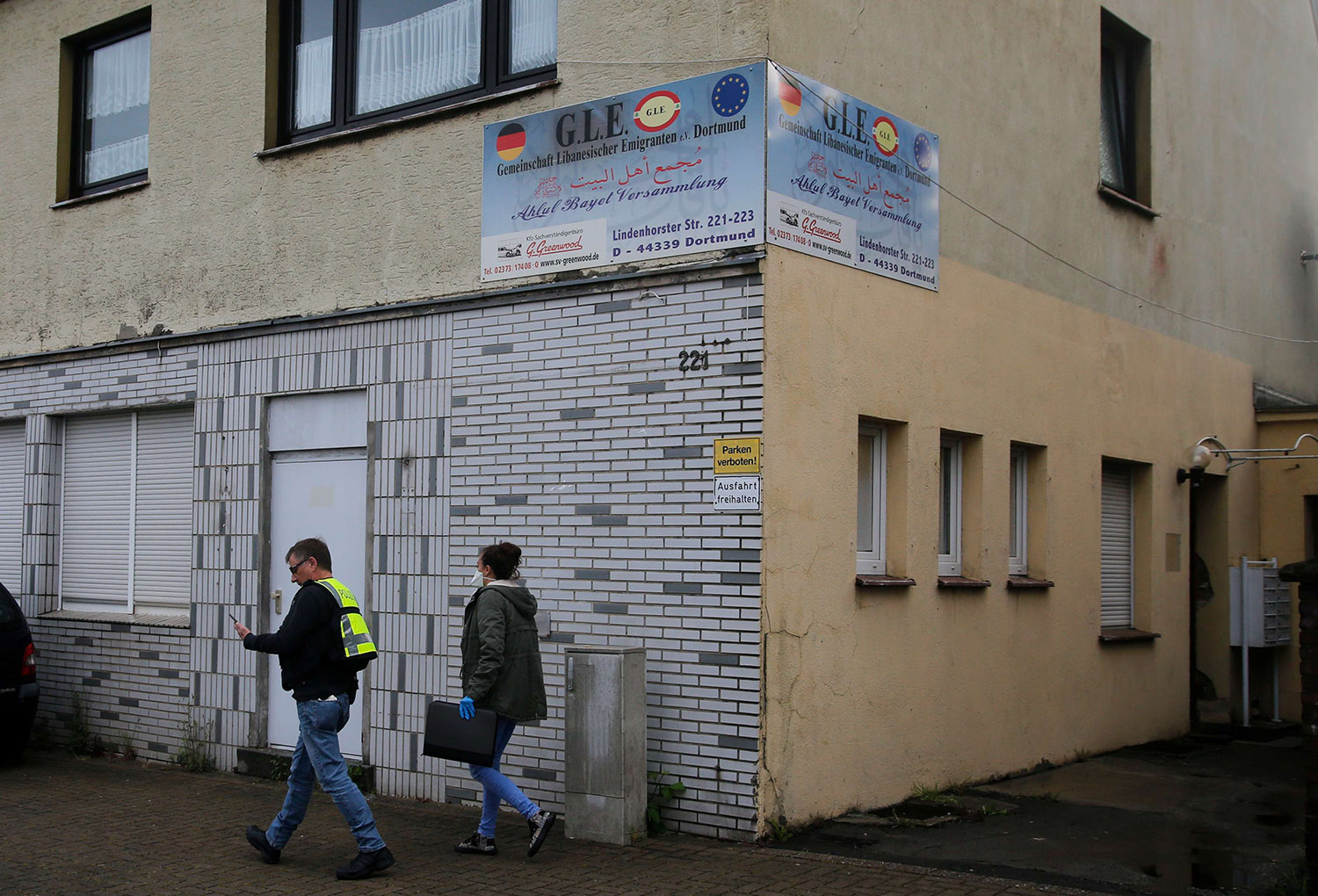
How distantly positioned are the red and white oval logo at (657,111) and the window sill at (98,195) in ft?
17.0

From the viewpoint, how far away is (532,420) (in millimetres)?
8633

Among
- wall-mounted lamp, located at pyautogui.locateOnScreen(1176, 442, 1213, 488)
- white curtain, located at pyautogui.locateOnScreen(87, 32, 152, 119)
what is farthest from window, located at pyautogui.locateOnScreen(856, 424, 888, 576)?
white curtain, located at pyautogui.locateOnScreen(87, 32, 152, 119)

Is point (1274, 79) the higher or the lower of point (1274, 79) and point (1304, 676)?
the higher

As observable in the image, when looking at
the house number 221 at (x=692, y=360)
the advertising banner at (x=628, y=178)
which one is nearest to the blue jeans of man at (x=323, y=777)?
the house number 221 at (x=692, y=360)

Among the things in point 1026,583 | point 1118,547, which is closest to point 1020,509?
point 1026,583

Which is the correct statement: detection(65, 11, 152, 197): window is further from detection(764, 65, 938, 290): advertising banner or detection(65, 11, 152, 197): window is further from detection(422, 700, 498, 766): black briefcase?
detection(422, 700, 498, 766): black briefcase

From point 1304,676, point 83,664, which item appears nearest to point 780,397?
point 1304,676

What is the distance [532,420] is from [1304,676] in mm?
4624

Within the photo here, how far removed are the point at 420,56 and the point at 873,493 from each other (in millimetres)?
4487

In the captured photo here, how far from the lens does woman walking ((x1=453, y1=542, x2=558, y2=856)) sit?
23.5 feet

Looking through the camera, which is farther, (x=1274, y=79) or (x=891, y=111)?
(x=1274, y=79)

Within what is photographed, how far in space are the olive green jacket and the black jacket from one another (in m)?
0.69

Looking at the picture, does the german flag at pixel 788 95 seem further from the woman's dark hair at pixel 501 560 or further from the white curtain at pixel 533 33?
the woman's dark hair at pixel 501 560

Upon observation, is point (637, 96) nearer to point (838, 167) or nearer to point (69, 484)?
point (838, 167)
